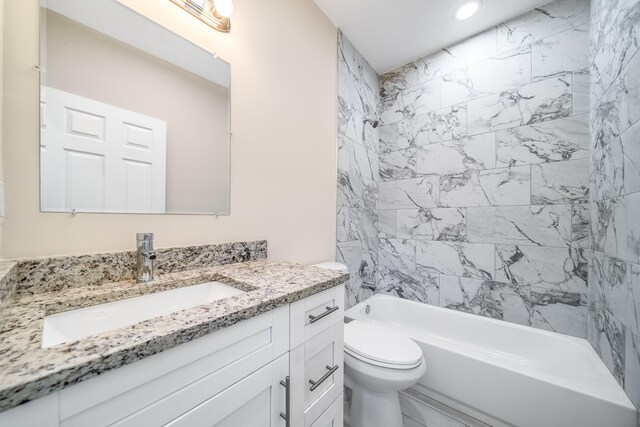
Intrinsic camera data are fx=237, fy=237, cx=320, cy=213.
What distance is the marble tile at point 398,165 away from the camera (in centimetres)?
224

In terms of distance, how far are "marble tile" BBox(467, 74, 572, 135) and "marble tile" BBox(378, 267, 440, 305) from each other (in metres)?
1.29

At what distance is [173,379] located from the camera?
50cm

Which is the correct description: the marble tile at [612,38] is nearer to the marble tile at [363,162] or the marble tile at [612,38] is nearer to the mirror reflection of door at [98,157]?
the marble tile at [363,162]

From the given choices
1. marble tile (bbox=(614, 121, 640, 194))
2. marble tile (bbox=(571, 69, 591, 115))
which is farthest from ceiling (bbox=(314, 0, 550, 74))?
marble tile (bbox=(614, 121, 640, 194))

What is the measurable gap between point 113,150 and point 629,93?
2.12 meters

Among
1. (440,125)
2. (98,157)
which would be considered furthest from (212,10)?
(440,125)

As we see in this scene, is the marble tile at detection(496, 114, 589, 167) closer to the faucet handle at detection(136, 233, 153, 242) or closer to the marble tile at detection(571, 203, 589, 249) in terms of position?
the marble tile at detection(571, 203, 589, 249)

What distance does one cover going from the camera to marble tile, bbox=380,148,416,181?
2240 millimetres

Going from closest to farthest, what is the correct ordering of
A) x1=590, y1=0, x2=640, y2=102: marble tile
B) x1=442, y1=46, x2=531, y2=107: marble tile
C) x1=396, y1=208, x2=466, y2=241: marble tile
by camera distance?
x1=590, y1=0, x2=640, y2=102: marble tile, x1=442, y1=46, x2=531, y2=107: marble tile, x1=396, y1=208, x2=466, y2=241: marble tile

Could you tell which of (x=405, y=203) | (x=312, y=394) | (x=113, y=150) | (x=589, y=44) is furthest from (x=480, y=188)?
(x=113, y=150)

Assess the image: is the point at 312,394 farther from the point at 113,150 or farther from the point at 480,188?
the point at 480,188

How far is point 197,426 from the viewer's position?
53 cm

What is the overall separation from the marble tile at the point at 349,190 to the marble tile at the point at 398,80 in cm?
101

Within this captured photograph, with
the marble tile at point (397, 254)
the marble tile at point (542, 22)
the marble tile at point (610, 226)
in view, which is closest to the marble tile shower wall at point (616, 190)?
the marble tile at point (610, 226)
